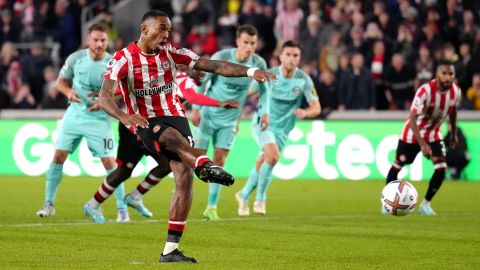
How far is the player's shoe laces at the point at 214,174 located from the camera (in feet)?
29.9

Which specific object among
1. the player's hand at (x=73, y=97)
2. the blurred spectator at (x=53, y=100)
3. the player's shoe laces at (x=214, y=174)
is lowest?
the player's shoe laces at (x=214, y=174)

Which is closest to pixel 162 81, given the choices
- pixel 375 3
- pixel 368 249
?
pixel 368 249

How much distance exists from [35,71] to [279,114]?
39.5 ft

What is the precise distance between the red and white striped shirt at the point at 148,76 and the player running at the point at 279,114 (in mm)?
5198

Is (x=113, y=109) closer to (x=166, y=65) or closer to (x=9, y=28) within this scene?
(x=166, y=65)

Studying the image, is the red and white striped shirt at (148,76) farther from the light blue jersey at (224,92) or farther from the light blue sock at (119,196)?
the light blue jersey at (224,92)

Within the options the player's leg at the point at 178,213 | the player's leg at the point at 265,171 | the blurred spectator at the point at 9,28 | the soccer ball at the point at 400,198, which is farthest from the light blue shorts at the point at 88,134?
the blurred spectator at the point at 9,28

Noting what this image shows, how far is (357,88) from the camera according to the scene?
79.0 ft

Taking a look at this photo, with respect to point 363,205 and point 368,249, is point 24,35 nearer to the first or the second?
point 363,205

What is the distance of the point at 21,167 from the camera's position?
942 inches

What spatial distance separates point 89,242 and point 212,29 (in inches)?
616

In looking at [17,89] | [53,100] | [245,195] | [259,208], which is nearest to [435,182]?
[259,208]

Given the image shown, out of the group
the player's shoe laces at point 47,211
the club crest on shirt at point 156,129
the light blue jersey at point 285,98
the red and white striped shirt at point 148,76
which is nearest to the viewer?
the club crest on shirt at point 156,129

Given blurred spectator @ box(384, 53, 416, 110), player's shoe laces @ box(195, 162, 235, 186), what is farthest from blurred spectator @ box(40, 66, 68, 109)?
player's shoe laces @ box(195, 162, 235, 186)
